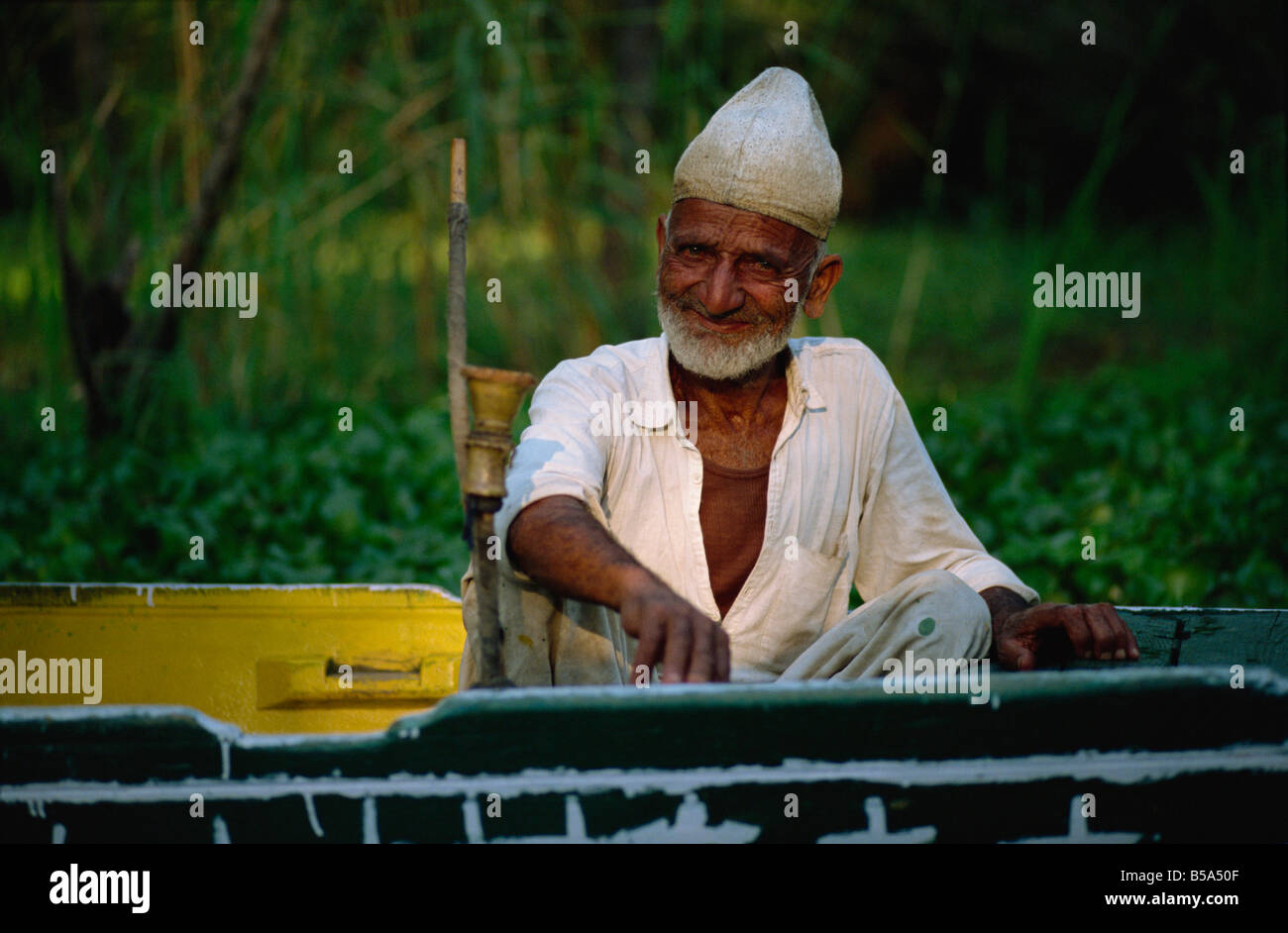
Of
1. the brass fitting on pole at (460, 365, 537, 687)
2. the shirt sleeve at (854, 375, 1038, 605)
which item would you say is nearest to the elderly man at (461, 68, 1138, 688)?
the shirt sleeve at (854, 375, 1038, 605)

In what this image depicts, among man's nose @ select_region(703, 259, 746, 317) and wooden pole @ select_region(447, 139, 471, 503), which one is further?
man's nose @ select_region(703, 259, 746, 317)

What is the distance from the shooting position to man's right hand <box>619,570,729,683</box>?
223 cm

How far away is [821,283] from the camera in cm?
303

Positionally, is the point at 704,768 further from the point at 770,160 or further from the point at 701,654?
the point at 770,160

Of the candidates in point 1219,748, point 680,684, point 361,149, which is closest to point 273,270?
point 361,149

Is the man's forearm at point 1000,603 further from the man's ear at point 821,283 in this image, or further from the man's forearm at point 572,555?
the man's forearm at point 572,555

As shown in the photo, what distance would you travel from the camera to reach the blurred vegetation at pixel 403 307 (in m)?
4.74

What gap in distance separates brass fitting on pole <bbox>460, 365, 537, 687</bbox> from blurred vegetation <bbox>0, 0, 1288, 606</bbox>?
2217mm

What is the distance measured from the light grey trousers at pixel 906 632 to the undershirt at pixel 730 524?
0.24 meters

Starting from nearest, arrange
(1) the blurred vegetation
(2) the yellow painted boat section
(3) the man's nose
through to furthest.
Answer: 1. (3) the man's nose
2. (2) the yellow painted boat section
3. (1) the blurred vegetation

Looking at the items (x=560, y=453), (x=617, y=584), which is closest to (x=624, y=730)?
(x=617, y=584)

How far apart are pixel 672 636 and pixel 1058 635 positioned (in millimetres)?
978

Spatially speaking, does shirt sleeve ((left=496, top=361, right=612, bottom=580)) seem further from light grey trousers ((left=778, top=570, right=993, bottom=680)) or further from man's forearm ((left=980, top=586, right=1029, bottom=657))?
man's forearm ((left=980, top=586, right=1029, bottom=657))

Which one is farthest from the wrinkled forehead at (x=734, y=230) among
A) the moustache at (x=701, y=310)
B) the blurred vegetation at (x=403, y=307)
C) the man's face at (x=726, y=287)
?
the blurred vegetation at (x=403, y=307)
